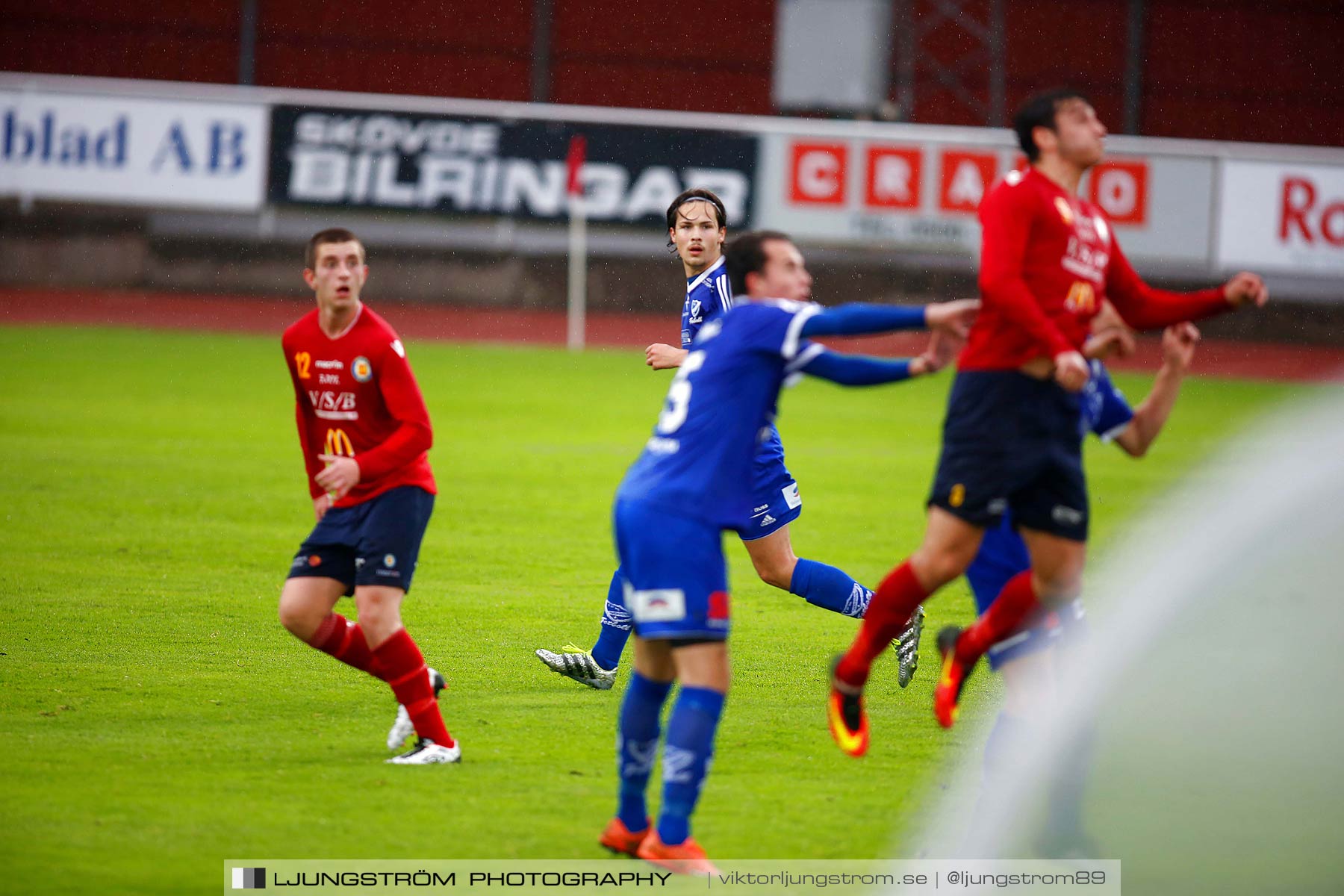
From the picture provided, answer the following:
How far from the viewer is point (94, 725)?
6191mm

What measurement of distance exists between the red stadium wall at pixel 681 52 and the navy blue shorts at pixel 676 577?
32.3m

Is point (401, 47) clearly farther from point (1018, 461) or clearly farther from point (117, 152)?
point (1018, 461)

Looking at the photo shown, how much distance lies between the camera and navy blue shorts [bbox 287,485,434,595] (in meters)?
5.70

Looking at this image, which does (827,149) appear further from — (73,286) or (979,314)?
(979,314)

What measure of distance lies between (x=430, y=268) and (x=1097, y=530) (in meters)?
19.7

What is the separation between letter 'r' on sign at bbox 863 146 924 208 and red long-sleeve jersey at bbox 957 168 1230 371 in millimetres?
20520

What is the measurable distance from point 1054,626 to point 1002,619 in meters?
0.35

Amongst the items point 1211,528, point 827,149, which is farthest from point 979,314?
point 827,149

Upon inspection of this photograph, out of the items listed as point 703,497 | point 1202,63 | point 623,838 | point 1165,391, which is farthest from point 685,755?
point 1202,63

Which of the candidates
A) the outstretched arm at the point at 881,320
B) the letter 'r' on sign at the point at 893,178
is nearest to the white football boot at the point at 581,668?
the outstretched arm at the point at 881,320

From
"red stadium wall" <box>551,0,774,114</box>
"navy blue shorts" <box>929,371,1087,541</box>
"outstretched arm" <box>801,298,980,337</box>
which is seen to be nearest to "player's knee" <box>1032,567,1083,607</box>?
"navy blue shorts" <box>929,371,1087,541</box>

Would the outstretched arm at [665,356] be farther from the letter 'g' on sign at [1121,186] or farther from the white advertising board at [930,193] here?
the letter 'g' on sign at [1121,186]

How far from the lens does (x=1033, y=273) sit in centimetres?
502

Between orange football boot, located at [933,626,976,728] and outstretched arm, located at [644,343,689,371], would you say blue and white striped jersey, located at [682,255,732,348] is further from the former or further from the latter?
orange football boot, located at [933,626,976,728]
